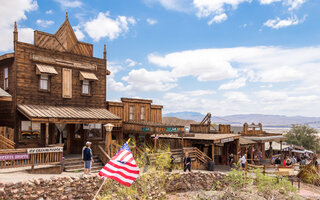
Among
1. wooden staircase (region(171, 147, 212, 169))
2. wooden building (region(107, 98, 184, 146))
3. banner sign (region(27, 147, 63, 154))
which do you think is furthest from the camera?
wooden building (region(107, 98, 184, 146))

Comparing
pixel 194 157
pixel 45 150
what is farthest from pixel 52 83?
pixel 194 157

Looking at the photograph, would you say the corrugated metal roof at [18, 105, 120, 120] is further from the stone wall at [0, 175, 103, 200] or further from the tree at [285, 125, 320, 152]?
the tree at [285, 125, 320, 152]

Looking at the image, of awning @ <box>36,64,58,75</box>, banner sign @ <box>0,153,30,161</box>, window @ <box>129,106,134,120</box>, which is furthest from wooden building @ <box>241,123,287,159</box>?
banner sign @ <box>0,153,30,161</box>

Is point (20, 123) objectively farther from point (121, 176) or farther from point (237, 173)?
point (237, 173)

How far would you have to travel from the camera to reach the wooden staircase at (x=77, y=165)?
56.4 ft

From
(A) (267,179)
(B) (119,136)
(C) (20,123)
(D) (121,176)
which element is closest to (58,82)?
(C) (20,123)

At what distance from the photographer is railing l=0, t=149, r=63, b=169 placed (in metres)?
14.2

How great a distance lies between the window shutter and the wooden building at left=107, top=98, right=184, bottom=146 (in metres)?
3.76

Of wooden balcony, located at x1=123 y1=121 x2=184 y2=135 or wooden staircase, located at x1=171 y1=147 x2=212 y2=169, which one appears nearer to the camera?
wooden balcony, located at x1=123 y1=121 x2=184 y2=135

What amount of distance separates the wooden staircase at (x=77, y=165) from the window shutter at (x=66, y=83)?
5.12 meters

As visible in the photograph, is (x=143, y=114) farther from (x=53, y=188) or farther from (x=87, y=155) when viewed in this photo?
(x=53, y=188)

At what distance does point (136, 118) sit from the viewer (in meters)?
26.2

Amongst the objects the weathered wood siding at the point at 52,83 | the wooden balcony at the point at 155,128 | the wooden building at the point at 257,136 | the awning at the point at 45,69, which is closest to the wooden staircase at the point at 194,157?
the wooden balcony at the point at 155,128

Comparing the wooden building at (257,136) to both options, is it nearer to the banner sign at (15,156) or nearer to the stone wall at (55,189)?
the stone wall at (55,189)
